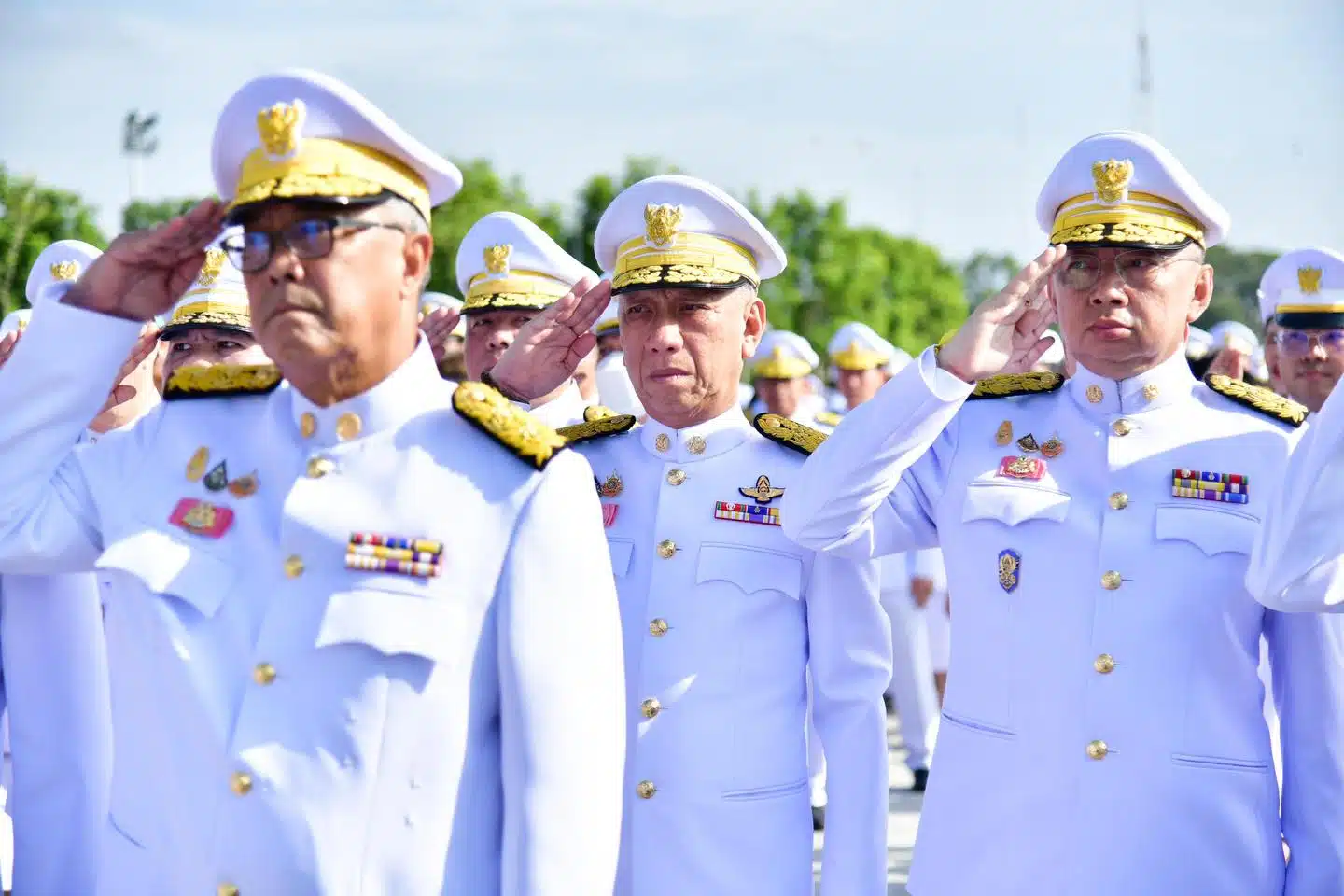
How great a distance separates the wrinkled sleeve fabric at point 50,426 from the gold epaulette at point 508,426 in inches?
23.9

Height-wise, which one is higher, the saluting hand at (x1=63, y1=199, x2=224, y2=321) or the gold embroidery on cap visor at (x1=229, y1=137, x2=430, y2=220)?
the gold embroidery on cap visor at (x1=229, y1=137, x2=430, y2=220)

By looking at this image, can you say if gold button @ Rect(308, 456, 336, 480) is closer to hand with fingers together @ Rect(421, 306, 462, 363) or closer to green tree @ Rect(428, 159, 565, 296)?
hand with fingers together @ Rect(421, 306, 462, 363)

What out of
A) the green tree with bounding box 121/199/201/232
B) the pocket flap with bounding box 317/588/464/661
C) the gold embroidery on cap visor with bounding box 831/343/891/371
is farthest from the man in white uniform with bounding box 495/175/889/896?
the green tree with bounding box 121/199/201/232

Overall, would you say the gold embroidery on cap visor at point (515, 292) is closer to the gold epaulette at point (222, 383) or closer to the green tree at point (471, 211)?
the gold epaulette at point (222, 383)

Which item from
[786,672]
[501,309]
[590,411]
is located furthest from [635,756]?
[501,309]

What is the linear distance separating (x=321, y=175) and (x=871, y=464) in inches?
60.5

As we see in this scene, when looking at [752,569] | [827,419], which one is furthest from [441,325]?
[827,419]

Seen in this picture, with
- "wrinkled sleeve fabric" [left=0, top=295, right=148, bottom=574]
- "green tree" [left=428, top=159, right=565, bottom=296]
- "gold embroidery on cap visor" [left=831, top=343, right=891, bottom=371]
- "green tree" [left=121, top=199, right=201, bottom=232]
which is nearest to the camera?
"wrinkled sleeve fabric" [left=0, top=295, right=148, bottom=574]

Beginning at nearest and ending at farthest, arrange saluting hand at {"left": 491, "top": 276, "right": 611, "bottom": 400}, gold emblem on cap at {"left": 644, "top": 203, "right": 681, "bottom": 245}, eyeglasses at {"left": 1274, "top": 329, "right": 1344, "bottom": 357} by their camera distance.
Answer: gold emblem on cap at {"left": 644, "top": 203, "right": 681, "bottom": 245} → saluting hand at {"left": 491, "top": 276, "right": 611, "bottom": 400} → eyeglasses at {"left": 1274, "top": 329, "right": 1344, "bottom": 357}

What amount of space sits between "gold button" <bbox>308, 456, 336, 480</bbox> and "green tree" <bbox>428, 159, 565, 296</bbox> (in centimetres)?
4411

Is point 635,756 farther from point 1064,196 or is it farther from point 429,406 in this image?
point 1064,196

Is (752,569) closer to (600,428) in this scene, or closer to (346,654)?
(600,428)

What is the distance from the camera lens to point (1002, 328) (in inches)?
152

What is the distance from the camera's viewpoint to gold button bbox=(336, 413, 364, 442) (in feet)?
9.70
